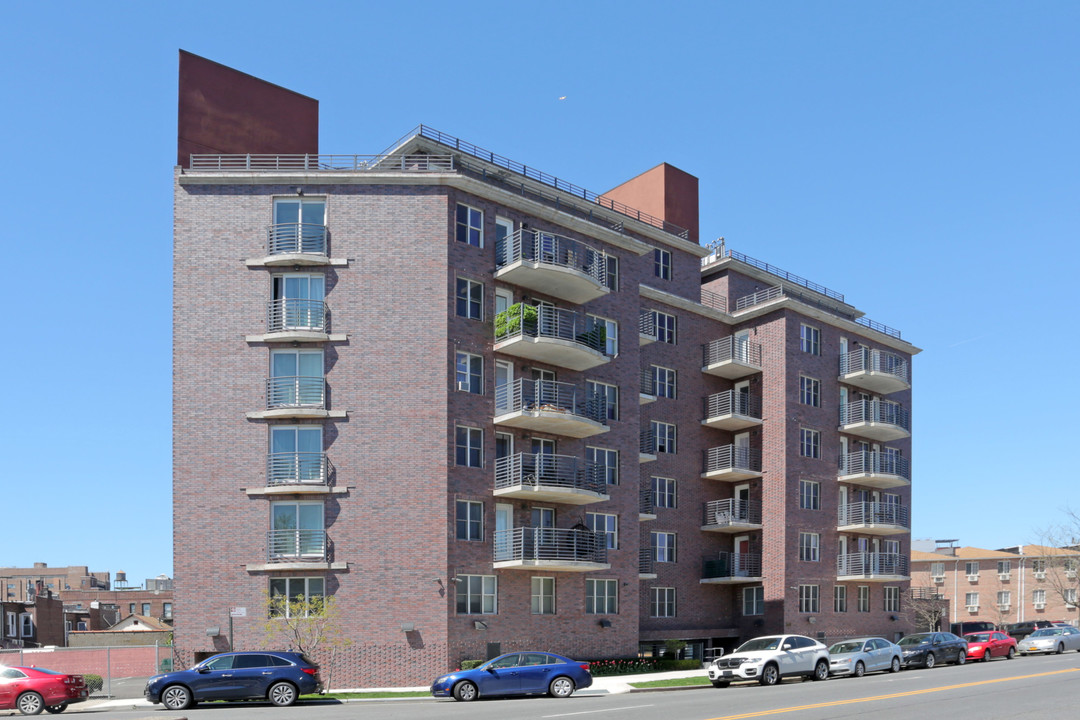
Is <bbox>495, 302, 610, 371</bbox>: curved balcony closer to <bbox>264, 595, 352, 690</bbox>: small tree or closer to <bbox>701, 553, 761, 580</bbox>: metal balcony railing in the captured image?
<bbox>264, 595, 352, 690</bbox>: small tree

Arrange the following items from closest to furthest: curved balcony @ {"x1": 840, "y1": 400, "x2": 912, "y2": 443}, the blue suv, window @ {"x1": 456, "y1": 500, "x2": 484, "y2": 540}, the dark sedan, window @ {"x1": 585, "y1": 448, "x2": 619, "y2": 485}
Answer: the blue suv → window @ {"x1": 456, "y1": 500, "x2": 484, "y2": 540} → the dark sedan → window @ {"x1": 585, "y1": 448, "x2": 619, "y2": 485} → curved balcony @ {"x1": 840, "y1": 400, "x2": 912, "y2": 443}

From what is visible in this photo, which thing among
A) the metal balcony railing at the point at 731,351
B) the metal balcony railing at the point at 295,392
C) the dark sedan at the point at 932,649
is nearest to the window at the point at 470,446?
the metal balcony railing at the point at 295,392

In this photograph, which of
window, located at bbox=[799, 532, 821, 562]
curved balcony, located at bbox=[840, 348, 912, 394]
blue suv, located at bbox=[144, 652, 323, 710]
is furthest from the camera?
curved balcony, located at bbox=[840, 348, 912, 394]

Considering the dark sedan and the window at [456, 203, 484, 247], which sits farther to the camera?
the dark sedan

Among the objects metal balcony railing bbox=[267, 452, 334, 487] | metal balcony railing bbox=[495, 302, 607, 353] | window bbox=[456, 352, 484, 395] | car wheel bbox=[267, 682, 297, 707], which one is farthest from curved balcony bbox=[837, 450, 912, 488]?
car wheel bbox=[267, 682, 297, 707]

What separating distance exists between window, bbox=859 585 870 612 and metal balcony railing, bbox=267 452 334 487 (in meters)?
32.3

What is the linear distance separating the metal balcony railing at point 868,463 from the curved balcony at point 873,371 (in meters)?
3.69

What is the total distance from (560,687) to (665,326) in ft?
83.3

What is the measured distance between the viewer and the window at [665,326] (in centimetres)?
5038

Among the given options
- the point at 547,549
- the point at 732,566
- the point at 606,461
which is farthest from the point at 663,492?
the point at 547,549

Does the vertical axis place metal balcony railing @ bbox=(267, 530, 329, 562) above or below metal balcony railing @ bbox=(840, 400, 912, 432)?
below

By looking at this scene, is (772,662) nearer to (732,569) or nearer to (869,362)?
(732,569)

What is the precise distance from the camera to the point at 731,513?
50719mm

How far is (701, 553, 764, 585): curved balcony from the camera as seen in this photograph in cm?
5009
